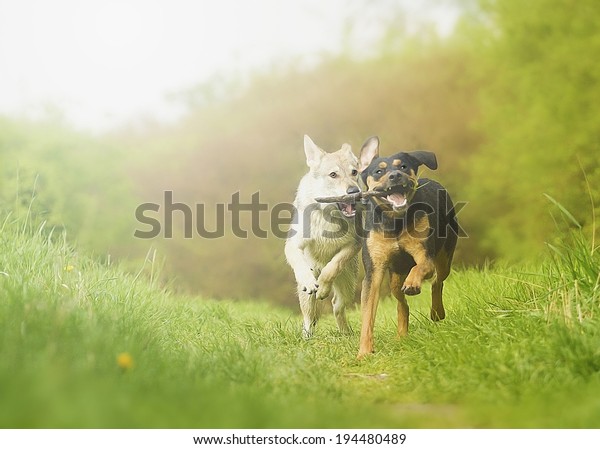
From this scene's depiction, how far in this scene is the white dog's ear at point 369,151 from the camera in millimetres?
6492

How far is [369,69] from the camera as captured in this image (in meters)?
11.8

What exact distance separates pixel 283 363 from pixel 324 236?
178cm

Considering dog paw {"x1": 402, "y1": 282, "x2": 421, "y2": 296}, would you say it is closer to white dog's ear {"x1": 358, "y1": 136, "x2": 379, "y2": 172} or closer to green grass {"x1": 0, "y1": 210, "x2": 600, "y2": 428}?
green grass {"x1": 0, "y1": 210, "x2": 600, "y2": 428}

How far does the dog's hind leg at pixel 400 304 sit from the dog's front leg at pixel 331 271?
1.45ft

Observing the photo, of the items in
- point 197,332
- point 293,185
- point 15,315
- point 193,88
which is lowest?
point 197,332

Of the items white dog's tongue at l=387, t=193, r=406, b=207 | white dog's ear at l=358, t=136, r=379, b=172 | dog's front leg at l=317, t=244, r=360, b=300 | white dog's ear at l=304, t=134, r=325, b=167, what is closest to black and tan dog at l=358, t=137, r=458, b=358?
white dog's tongue at l=387, t=193, r=406, b=207

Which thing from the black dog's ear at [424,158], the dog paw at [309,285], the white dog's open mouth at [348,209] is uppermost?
the black dog's ear at [424,158]

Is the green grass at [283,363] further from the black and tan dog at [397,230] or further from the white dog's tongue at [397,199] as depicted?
the white dog's tongue at [397,199]

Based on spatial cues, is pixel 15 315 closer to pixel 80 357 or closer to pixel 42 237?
pixel 80 357

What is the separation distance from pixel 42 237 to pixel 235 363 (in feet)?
9.30

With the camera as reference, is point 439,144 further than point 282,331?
Yes

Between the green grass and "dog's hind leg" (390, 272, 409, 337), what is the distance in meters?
0.10

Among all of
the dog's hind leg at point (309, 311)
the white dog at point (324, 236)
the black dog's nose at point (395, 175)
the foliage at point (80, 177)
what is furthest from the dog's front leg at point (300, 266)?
the foliage at point (80, 177)

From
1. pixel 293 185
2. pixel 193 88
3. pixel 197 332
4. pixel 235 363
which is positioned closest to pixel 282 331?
pixel 197 332
